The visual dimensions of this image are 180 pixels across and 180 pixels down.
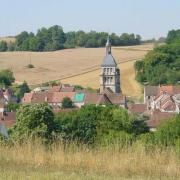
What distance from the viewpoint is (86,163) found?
894cm

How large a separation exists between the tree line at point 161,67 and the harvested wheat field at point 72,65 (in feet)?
5.34

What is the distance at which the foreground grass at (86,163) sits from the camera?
26.9 ft

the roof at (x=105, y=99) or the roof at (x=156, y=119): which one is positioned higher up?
the roof at (x=156, y=119)

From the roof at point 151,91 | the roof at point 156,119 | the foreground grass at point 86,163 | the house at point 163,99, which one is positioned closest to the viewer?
the foreground grass at point 86,163

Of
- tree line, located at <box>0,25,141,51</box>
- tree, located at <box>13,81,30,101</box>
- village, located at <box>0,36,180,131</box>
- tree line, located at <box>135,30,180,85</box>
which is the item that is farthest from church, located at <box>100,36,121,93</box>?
tree line, located at <box>0,25,141,51</box>

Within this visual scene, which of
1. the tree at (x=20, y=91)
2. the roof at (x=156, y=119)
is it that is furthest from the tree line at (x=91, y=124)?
the tree at (x=20, y=91)

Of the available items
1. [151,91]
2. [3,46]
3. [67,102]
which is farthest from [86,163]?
[3,46]

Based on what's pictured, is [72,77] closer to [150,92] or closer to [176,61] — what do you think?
[176,61]

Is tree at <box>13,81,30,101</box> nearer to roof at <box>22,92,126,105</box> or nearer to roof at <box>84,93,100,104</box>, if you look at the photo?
roof at <box>22,92,126,105</box>

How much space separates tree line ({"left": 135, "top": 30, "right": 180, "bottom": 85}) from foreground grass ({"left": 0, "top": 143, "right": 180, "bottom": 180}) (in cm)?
7362

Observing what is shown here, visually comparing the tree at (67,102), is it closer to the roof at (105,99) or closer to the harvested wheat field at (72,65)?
the roof at (105,99)

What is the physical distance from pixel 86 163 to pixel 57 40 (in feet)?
430

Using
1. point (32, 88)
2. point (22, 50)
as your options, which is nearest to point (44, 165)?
point (32, 88)

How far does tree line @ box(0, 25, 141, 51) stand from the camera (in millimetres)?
131000
